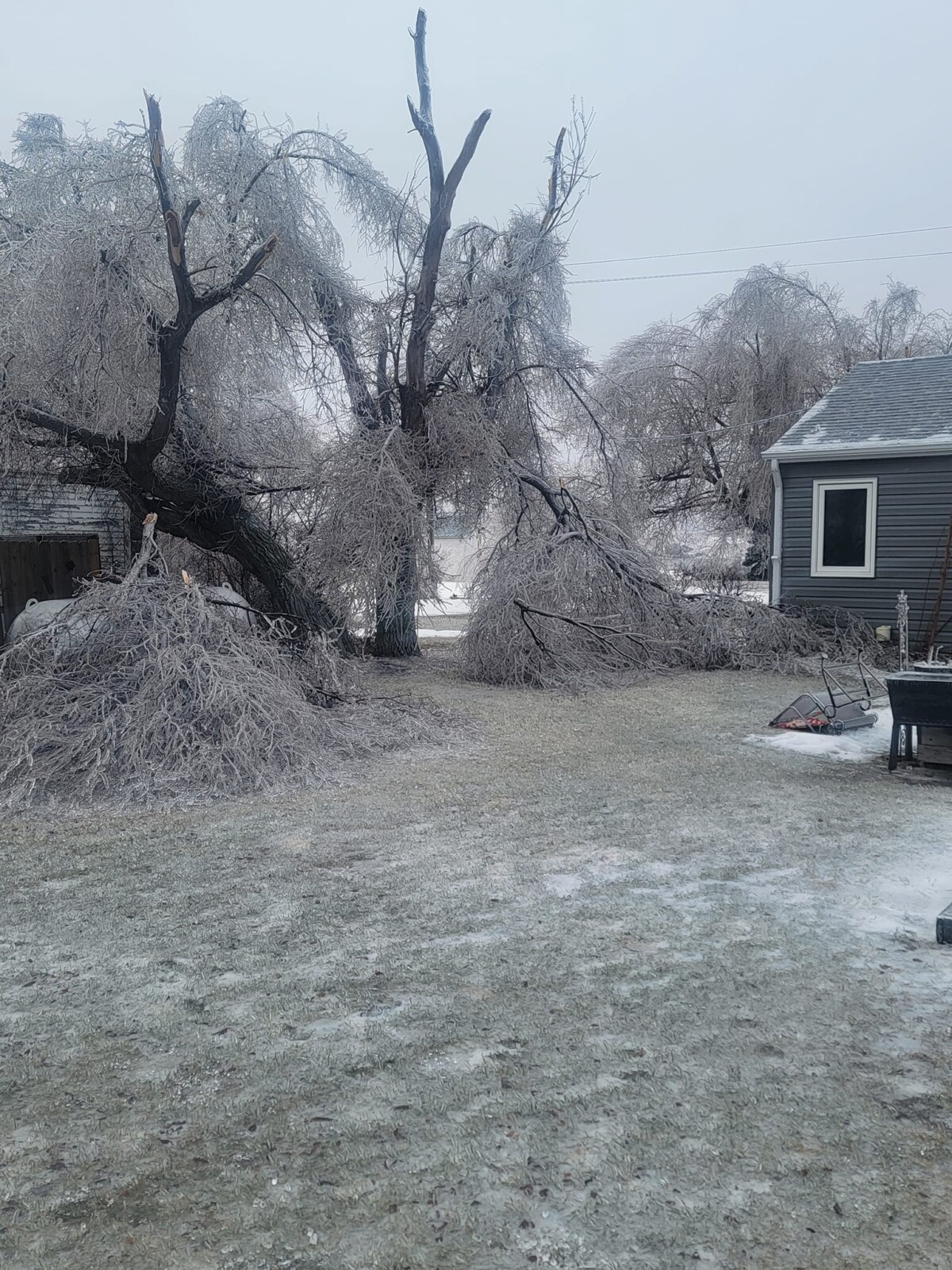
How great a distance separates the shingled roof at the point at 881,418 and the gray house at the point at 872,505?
21 millimetres

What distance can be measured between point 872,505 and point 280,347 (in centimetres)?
829

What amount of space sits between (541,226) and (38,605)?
7.75 meters

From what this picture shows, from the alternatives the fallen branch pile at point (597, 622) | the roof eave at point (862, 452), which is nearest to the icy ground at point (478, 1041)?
the fallen branch pile at point (597, 622)

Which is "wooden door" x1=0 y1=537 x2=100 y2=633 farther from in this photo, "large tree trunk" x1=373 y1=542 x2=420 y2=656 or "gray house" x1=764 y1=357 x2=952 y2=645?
"gray house" x1=764 y1=357 x2=952 y2=645

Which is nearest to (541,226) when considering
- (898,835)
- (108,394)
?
(108,394)

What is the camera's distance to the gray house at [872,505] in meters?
13.1

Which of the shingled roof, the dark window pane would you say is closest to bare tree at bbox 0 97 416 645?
the shingled roof

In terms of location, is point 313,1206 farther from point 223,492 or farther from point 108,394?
point 223,492

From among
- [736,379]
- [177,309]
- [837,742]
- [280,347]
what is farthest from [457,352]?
[736,379]

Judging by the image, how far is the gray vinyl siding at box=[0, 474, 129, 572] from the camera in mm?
12062

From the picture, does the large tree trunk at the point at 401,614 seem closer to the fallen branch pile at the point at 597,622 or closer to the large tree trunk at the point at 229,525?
the fallen branch pile at the point at 597,622

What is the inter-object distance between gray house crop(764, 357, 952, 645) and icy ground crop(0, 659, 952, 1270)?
8.33 meters

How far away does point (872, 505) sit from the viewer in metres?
13.6

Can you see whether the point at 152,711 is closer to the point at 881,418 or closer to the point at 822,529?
the point at 822,529
